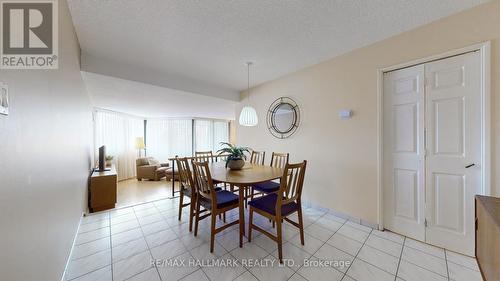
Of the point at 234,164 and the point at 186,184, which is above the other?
the point at 234,164

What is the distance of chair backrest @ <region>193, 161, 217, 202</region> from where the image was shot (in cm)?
197

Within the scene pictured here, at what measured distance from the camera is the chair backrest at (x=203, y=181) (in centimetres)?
197

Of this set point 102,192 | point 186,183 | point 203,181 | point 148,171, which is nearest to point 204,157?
point 186,183

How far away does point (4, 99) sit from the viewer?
76 cm

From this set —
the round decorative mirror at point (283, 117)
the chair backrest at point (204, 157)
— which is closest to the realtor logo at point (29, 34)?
the chair backrest at point (204, 157)

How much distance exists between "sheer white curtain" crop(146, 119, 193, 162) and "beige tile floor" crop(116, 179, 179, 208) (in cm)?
167

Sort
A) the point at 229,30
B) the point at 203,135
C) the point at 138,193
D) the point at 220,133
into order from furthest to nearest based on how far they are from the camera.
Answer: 1. the point at 220,133
2. the point at 203,135
3. the point at 138,193
4. the point at 229,30

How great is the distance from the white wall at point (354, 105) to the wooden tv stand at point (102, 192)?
309 centimetres

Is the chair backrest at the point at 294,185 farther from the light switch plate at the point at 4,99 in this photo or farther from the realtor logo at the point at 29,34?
the realtor logo at the point at 29,34

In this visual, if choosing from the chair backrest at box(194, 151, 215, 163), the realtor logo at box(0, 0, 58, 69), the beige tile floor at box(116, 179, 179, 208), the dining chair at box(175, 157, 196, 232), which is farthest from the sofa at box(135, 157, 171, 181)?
the realtor logo at box(0, 0, 58, 69)

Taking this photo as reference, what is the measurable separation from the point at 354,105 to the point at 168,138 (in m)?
6.30

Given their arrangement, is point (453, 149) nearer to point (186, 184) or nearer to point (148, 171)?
point (186, 184)

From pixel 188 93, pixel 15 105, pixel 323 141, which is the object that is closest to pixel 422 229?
pixel 323 141

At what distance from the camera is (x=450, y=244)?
1.88 meters
